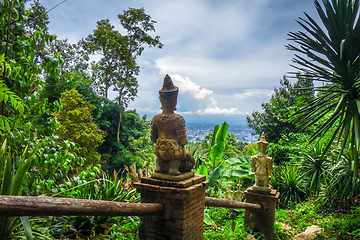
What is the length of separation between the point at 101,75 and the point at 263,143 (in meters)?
12.6

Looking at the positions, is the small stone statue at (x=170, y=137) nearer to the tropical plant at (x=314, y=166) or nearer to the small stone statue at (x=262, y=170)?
the small stone statue at (x=262, y=170)

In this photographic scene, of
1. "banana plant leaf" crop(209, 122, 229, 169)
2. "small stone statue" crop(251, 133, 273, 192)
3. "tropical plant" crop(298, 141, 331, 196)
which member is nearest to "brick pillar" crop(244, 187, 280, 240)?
"small stone statue" crop(251, 133, 273, 192)

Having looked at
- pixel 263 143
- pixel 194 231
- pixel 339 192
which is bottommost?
pixel 339 192

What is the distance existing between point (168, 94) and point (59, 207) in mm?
1584

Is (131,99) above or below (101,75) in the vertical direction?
below

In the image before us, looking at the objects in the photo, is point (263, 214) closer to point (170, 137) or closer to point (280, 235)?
point (280, 235)

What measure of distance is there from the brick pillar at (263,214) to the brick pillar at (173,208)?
2.17 meters

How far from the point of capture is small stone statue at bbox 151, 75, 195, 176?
2539mm

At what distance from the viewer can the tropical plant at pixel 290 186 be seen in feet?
28.4

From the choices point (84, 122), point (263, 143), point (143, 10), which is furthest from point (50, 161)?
point (143, 10)

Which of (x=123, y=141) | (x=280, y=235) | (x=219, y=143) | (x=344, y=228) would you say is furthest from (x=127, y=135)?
(x=344, y=228)

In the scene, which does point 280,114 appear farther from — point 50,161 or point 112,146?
point 50,161

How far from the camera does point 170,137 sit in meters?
2.62

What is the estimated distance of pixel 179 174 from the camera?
8.21 feet
